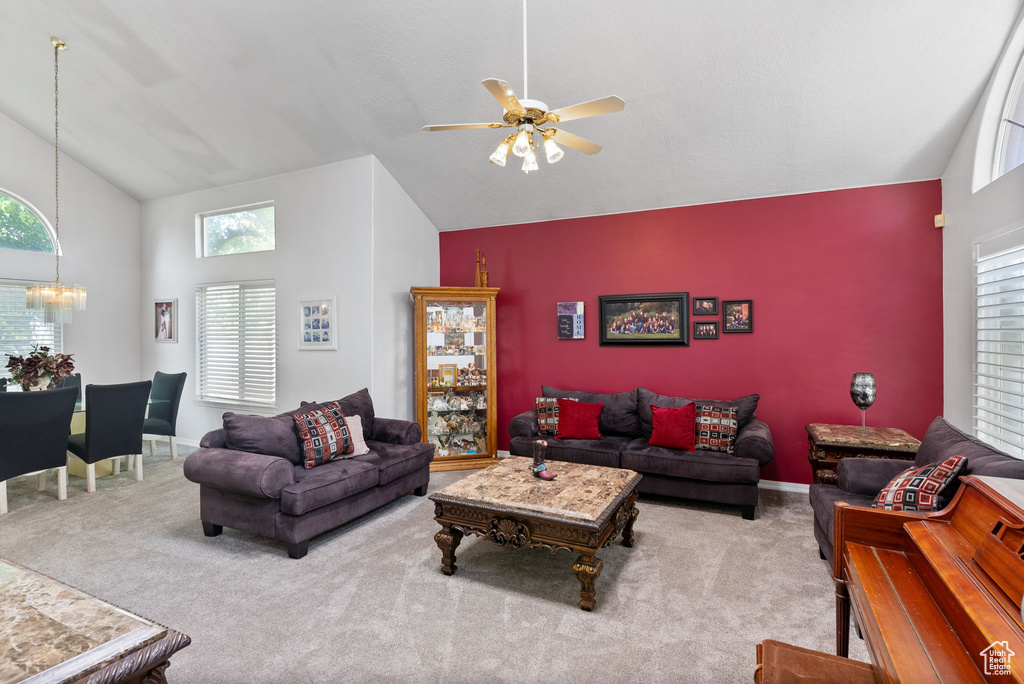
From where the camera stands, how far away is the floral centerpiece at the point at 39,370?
428cm

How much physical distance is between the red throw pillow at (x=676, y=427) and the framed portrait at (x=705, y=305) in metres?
0.99

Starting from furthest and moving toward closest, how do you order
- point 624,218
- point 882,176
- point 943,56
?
point 624,218 < point 882,176 < point 943,56

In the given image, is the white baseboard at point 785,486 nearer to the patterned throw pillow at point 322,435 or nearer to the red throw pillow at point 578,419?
the red throw pillow at point 578,419

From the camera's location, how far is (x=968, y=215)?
11.5ft

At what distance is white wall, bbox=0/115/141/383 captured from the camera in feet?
18.1

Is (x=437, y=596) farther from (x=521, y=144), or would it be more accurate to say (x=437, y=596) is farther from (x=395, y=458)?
(x=521, y=144)

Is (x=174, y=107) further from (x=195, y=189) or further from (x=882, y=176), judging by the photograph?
(x=882, y=176)

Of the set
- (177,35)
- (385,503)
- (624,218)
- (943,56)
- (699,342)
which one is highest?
(177,35)

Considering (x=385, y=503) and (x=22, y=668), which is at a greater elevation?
(x=22, y=668)

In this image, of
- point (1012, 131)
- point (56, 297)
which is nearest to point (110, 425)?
point (56, 297)

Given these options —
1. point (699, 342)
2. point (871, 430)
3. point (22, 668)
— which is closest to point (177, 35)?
point (22, 668)

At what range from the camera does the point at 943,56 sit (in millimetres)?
3111

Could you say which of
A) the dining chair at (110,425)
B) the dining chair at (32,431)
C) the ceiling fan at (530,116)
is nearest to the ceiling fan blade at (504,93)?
the ceiling fan at (530,116)

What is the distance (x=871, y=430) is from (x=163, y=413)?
6842 millimetres
